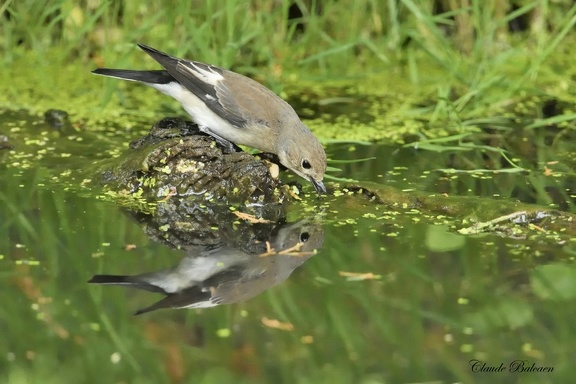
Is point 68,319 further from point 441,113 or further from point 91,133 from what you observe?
point 441,113

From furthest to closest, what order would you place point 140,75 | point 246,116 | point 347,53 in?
point 347,53
point 140,75
point 246,116

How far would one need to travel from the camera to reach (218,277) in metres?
4.48

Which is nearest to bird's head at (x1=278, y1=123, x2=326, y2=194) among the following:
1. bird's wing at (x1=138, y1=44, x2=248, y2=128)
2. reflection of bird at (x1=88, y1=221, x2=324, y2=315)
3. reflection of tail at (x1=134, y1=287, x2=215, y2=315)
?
bird's wing at (x1=138, y1=44, x2=248, y2=128)

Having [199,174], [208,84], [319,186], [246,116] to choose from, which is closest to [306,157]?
[319,186]

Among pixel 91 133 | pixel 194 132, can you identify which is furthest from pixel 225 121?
pixel 91 133

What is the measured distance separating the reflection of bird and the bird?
30.8 inches

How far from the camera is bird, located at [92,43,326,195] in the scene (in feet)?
18.6

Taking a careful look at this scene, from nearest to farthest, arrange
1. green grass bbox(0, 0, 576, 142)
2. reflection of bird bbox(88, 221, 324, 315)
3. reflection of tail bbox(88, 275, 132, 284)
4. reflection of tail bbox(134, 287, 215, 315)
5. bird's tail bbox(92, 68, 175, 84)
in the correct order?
reflection of tail bbox(134, 287, 215, 315) → reflection of bird bbox(88, 221, 324, 315) → reflection of tail bbox(88, 275, 132, 284) → bird's tail bbox(92, 68, 175, 84) → green grass bbox(0, 0, 576, 142)

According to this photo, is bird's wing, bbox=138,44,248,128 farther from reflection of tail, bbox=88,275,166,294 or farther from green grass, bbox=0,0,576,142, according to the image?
reflection of tail, bbox=88,275,166,294

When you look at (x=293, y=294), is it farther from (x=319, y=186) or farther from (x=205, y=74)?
(x=205, y=74)

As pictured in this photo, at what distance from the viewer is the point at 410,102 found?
7758 mm

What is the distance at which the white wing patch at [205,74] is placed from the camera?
6035mm

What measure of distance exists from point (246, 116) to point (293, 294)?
1765 mm

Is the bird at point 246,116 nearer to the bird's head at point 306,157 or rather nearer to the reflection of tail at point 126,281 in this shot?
the bird's head at point 306,157
